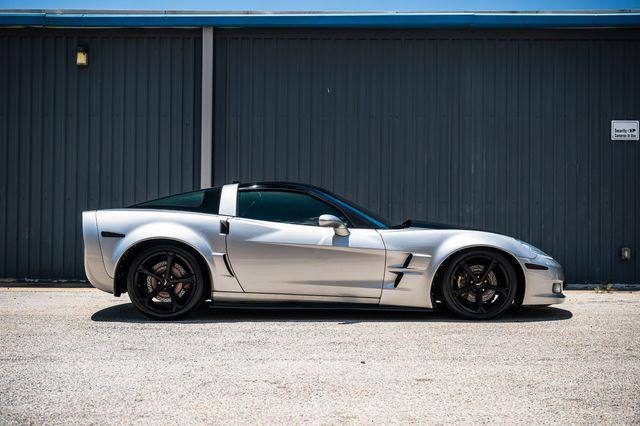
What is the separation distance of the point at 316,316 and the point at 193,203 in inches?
61.9

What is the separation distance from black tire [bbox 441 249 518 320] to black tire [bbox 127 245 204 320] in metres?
2.24

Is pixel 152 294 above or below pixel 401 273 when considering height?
below

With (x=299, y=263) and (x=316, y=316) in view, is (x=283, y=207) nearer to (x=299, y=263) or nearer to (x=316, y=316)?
(x=299, y=263)

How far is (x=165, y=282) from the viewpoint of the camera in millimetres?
6402

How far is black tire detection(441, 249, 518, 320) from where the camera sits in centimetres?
644

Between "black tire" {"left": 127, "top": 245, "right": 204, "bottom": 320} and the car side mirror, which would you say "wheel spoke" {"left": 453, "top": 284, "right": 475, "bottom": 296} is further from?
"black tire" {"left": 127, "top": 245, "right": 204, "bottom": 320}

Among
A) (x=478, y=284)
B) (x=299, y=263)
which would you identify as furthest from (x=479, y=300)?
(x=299, y=263)

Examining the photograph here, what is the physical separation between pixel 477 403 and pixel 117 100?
303 inches

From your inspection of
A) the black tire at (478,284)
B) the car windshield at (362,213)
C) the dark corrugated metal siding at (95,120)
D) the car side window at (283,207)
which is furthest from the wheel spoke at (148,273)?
the dark corrugated metal siding at (95,120)

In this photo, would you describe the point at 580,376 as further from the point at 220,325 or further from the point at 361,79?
the point at 361,79

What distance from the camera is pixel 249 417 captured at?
11.6 feet

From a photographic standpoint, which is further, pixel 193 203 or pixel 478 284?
pixel 193 203

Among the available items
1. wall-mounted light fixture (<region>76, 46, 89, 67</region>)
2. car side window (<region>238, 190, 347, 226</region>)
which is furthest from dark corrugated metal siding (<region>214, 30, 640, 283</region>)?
car side window (<region>238, 190, 347, 226</region>)

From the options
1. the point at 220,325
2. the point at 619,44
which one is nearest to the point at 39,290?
the point at 220,325
